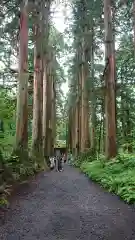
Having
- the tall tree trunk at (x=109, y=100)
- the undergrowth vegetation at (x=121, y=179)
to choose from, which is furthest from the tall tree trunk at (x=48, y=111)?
the undergrowth vegetation at (x=121, y=179)

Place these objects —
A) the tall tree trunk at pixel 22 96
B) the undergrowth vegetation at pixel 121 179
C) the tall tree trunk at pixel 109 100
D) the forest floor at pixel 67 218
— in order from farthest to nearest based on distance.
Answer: the tall tree trunk at pixel 109 100
the tall tree trunk at pixel 22 96
the undergrowth vegetation at pixel 121 179
the forest floor at pixel 67 218

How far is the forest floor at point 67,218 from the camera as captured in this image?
4.98 metres

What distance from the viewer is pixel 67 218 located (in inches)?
240

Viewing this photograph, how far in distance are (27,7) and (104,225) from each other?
1163 centimetres

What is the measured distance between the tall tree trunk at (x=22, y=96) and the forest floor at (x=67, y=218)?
5266 mm

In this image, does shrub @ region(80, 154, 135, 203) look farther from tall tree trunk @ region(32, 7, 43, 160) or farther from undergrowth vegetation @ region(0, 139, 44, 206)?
tall tree trunk @ region(32, 7, 43, 160)

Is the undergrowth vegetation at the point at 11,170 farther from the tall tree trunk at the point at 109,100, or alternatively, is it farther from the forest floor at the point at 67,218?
the tall tree trunk at the point at 109,100

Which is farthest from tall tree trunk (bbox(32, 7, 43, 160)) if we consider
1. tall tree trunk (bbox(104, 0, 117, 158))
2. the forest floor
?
the forest floor

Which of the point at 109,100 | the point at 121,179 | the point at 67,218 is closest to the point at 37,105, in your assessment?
→ the point at 109,100

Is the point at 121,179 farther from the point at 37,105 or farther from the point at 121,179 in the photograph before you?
the point at 37,105

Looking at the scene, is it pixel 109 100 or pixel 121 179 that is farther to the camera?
pixel 109 100

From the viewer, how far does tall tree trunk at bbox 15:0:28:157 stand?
45.8 ft

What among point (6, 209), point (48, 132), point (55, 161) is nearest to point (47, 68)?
point (48, 132)

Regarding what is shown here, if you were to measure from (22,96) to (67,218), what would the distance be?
29.5ft
